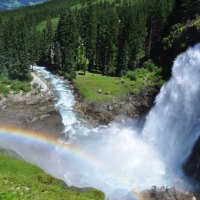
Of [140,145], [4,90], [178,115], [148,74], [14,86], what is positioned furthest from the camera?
[148,74]

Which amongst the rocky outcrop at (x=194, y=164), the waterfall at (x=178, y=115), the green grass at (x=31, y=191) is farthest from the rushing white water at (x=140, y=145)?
the green grass at (x=31, y=191)

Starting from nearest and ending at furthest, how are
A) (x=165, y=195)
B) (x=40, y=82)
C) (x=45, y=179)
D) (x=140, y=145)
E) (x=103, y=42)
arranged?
1. (x=45, y=179)
2. (x=165, y=195)
3. (x=140, y=145)
4. (x=40, y=82)
5. (x=103, y=42)

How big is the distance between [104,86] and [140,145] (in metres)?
21.5

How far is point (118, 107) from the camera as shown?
64.6 meters

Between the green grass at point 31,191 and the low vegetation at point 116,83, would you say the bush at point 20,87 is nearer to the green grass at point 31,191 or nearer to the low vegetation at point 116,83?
the low vegetation at point 116,83

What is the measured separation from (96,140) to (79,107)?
1250 cm

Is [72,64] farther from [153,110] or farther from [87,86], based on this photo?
[153,110]

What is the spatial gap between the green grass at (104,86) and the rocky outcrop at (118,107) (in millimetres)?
1391

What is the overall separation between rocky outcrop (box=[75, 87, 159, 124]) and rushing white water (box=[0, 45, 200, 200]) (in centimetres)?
193

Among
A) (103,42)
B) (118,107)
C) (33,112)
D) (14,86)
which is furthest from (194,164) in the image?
(103,42)

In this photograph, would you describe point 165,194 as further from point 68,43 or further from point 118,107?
point 68,43

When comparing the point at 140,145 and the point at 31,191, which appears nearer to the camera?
the point at 31,191

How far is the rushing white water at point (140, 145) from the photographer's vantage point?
4419cm

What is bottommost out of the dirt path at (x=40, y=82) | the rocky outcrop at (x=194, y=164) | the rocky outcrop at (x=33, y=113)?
the rocky outcrop at (x=33, y=113)
